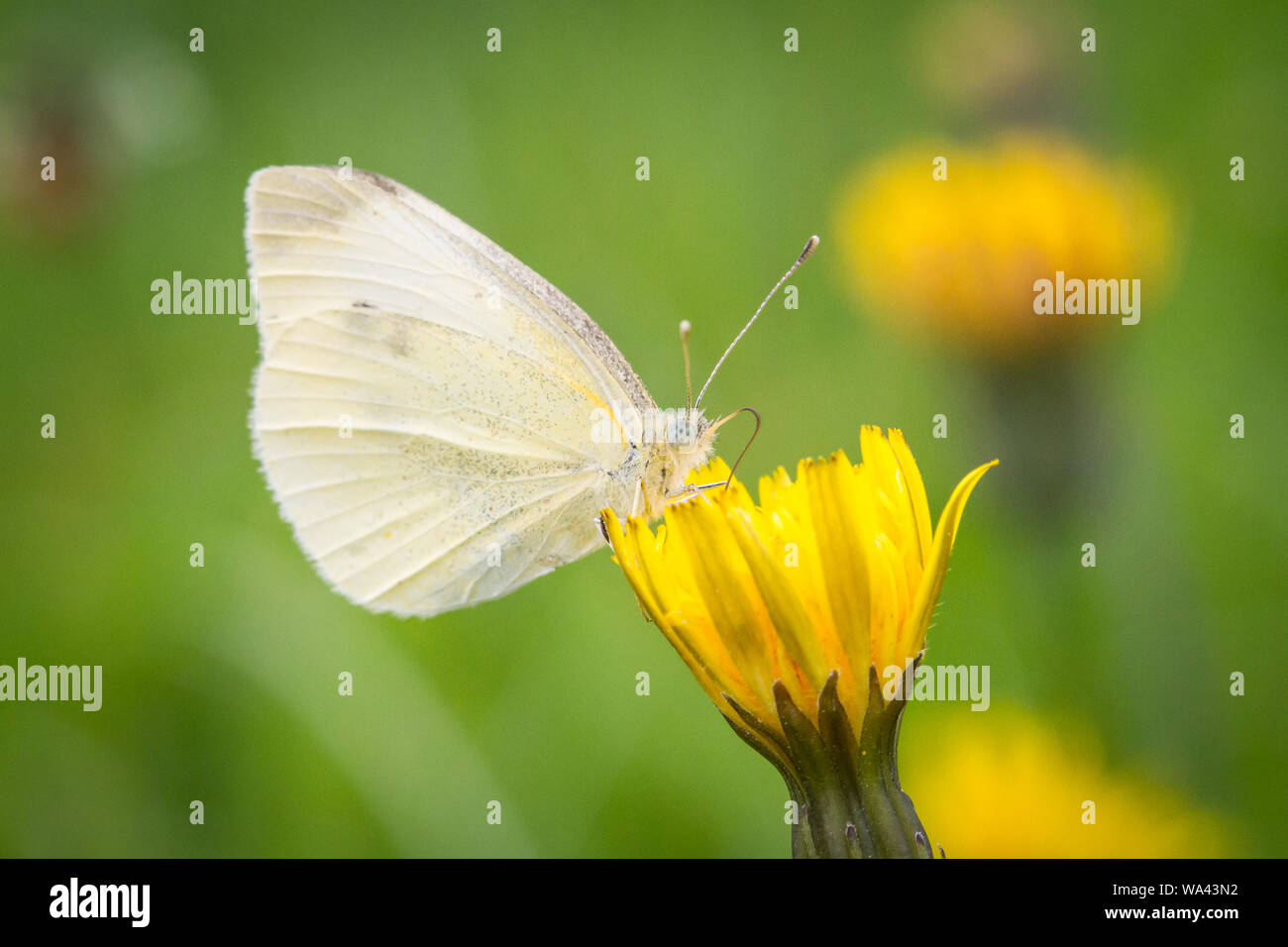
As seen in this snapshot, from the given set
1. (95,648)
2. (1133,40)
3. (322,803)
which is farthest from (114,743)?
(1133,40)

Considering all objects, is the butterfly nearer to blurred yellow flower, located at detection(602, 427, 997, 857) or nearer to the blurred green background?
the blurred green background

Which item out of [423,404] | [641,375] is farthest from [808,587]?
[641,375]

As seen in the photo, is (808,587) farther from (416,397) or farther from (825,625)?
(416,397)

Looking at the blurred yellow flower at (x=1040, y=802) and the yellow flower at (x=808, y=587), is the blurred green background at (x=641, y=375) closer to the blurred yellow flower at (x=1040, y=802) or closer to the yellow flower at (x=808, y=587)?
the blurred yellow flower at (x=1040, y=802)

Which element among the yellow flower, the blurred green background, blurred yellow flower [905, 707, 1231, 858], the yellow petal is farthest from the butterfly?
blurred yellow flower [905, 707, 1231, 858]

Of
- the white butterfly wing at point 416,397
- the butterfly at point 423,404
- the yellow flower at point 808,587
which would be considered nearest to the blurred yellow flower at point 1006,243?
the butterfly at point 423,404
